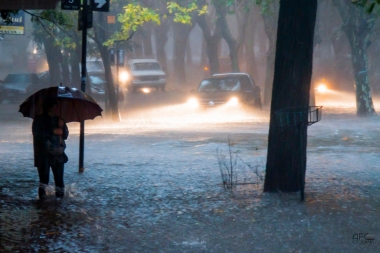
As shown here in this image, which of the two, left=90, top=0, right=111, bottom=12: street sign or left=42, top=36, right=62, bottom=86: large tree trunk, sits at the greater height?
left=42, top=36, right=62, bottom=86: large tree trunk

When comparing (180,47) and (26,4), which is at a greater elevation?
(180,47)

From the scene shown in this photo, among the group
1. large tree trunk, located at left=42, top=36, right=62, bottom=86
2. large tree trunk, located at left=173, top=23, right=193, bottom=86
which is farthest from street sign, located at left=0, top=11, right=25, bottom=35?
large tree trunk, located at left=173, top=23, right=193, bottom=86

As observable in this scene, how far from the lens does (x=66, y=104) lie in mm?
10367

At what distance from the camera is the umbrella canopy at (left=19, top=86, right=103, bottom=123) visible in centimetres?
967

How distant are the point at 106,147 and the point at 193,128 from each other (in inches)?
252

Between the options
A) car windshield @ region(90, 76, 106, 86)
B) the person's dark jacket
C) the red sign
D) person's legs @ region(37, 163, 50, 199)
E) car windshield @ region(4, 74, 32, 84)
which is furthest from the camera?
car windshield @ region(4, 74, 32, 84)

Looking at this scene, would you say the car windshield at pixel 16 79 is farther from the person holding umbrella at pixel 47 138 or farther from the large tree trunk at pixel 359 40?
the person holding umbrella at pixel 47 138

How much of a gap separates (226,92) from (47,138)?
18826 millimetres

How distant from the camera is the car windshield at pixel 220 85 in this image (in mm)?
28125

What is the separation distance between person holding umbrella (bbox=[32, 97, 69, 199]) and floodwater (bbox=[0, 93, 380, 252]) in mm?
516

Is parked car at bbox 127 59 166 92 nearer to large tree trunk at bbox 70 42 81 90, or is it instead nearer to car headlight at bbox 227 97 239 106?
large tree trunk at bbox 70 42 81 90

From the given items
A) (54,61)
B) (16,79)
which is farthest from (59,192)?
(54,61)

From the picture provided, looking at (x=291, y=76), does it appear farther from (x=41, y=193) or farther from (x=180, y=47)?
(x=180, y=47)

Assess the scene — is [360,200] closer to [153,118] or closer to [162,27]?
[153,118]
